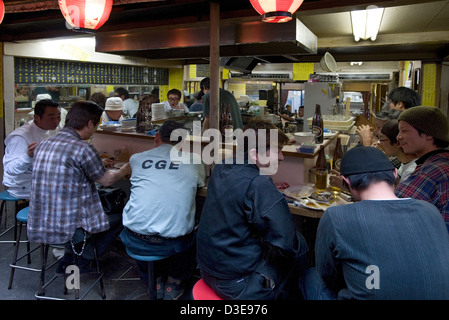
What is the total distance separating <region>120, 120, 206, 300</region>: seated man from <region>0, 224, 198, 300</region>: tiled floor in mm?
714

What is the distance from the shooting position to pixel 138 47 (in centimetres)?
412

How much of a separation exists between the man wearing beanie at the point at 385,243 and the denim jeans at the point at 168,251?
1.49m

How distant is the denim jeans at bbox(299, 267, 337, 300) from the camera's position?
1922 millimetres

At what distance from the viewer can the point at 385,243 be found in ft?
4.91

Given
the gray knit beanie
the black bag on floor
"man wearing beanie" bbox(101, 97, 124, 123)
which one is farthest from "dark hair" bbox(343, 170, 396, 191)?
"man wearing beanie" bbox(101, 97, 124, 123)

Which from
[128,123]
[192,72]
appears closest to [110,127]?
[128,123]

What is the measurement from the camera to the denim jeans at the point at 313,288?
192cm

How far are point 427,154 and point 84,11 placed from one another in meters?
2.79

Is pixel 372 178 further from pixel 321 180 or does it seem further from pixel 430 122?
pixel 321 180

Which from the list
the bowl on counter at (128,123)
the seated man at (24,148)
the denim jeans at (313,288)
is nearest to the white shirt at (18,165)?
the seated man at (24,148)

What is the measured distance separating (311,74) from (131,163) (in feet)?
19.9

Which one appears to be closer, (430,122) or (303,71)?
(430,122)

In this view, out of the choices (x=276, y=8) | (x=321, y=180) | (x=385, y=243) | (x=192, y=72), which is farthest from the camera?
(x=192, y=72)

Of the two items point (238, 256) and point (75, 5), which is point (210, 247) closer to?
point (238, 256)
